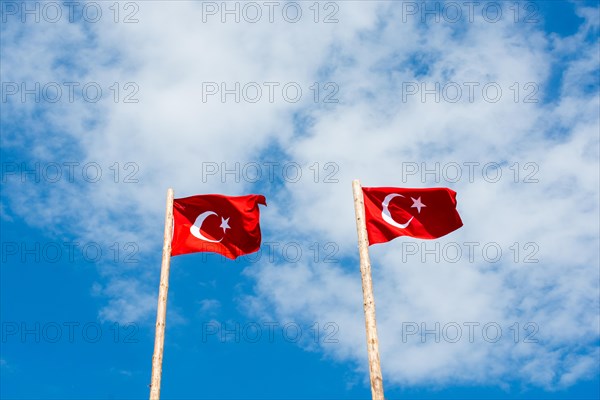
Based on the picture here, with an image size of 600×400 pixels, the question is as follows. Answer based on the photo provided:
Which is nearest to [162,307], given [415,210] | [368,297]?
[368,297]

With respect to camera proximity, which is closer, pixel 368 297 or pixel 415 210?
pixel 368 297

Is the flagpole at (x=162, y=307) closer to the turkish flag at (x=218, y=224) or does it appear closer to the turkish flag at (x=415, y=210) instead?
the turkish flag at (x=218, y=224)

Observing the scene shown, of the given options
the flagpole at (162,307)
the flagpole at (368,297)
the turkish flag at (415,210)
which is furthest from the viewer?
the turkish flag at (415,210)

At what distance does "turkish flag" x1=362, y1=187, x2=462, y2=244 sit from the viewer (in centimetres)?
1517

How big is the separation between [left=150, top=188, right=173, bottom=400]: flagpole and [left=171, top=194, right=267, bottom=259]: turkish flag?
2.24ft

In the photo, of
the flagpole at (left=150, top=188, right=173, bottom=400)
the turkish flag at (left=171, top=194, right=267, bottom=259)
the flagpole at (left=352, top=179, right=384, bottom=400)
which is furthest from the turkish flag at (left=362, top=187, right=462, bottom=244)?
the flagpole at (left=150, top=188, right=173, bottom=400)

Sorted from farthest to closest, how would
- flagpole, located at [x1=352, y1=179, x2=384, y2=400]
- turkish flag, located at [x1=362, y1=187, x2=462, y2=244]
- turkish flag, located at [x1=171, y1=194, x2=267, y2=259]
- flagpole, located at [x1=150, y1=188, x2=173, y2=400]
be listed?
1. turkish flag, located at [x1=171, y1=194, x2=267, y2=259]
2. turkish flag, located at [x1=362, y1=187, x2=462, y2=244]
3. flagpole, located at [x1=150, y1=188, x2=173, y2=400]
4. flagpole, located at [x1=352, y1=179, x2=384, y2=400]

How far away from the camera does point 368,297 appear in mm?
13172

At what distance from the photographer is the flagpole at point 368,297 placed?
12047mm

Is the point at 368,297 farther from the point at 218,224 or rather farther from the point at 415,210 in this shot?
the point at 218,224

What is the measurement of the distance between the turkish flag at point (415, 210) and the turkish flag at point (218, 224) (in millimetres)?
3032

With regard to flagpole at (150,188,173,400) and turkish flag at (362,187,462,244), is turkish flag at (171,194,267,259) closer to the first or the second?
flagpole at (150,188,173,400)

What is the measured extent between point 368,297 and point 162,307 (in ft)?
14.2

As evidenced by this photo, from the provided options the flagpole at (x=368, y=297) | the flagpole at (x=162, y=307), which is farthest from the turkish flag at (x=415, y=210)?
the flagpole at (x=162, y=307)
